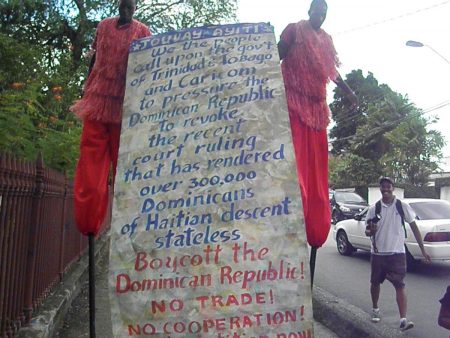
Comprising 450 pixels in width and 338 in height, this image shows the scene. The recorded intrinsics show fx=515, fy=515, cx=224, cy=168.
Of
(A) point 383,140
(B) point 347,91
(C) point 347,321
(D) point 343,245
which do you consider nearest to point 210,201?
(B) point 347,91

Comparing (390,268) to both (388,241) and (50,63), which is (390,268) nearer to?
(388,241)

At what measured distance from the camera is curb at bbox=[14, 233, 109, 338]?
3615 mm

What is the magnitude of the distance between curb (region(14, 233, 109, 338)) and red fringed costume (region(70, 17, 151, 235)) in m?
1.16

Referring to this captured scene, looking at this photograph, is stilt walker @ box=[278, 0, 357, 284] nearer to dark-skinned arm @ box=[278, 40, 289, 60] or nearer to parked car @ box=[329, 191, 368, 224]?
dark-skinned arm @ box=[278, 40, 289, 60]

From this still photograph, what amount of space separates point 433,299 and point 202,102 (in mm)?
5869

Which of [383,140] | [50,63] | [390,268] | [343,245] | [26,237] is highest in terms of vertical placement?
[383,140]

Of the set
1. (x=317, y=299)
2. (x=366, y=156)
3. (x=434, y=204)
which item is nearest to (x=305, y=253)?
(x=317, y=299)

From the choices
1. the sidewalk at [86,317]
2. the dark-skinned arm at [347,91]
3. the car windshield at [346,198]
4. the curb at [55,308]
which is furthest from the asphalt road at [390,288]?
the car windshield at [346,198]

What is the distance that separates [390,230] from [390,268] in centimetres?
44

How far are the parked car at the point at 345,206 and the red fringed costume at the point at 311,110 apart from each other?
17229 millimetres

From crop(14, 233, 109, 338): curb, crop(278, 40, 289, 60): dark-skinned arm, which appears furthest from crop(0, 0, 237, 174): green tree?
crop(278, 40, 289, 60): dark-skinned arm

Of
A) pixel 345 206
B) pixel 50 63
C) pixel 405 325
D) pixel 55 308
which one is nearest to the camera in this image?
pixel 55 308

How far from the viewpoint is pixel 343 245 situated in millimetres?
11805

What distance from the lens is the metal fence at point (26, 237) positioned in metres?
3.29
